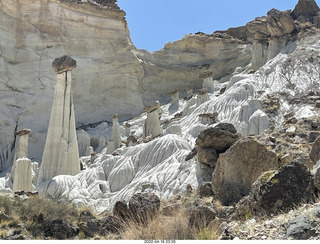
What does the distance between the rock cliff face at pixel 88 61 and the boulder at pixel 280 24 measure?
13460mm

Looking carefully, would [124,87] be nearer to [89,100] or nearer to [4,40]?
[89,100]

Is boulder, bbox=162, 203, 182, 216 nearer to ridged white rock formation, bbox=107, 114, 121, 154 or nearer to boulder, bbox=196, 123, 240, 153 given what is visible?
boulder, bbox=196, 123, 240, 153

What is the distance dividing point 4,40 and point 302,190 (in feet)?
183

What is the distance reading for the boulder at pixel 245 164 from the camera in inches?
599

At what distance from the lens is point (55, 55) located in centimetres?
6266

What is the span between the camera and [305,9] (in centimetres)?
5597

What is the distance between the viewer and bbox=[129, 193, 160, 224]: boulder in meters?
12.5

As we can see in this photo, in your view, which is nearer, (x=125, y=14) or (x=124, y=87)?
(x=124, y=87)

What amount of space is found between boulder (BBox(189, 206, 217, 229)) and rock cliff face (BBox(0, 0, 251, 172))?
43297mm

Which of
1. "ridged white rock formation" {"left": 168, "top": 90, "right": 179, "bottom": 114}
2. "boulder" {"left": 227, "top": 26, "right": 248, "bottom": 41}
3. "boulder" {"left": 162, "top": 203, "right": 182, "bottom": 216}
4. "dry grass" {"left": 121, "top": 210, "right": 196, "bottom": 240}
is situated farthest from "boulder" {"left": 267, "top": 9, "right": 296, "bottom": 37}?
"dry grass" {"left": 121, "top": 210, "right": 196, "bottom": 240}

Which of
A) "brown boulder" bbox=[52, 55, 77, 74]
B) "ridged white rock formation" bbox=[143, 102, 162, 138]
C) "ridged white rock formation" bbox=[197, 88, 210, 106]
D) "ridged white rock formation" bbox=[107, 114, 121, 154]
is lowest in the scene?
"ridged white rock formation" bbox=[107, 114, 121, 154]

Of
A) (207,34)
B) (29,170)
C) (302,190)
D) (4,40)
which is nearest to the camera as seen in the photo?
(302,190)

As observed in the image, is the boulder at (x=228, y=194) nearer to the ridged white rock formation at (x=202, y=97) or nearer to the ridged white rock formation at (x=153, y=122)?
the ridged white rock formation at (x=153, y=122)
